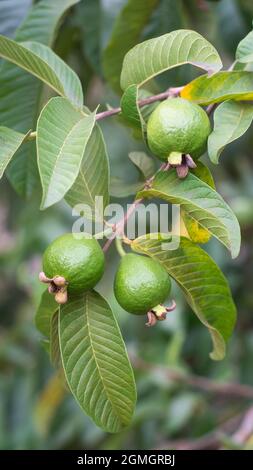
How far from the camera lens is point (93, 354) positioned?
0.92 meters

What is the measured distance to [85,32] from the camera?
147 centimetres

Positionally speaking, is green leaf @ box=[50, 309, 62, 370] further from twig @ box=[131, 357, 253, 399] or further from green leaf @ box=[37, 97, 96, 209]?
twig @ box=[131, 357, 253, 399]

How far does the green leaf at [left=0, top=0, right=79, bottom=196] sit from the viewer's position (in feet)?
3.93

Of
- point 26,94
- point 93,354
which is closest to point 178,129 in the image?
point 93,354

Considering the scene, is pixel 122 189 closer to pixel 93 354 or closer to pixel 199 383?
pixel 93 354

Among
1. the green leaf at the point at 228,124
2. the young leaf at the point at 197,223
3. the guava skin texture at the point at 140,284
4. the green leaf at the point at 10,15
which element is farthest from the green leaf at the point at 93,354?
the green leaf at the point at 10,15

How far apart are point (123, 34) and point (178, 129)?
58 cm

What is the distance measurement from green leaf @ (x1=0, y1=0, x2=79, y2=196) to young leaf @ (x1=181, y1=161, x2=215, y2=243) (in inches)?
15.7

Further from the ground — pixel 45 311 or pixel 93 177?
pixel 93 177

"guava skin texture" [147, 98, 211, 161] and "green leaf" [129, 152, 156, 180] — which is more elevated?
"guava skin texture" [147, 98, 211, 161]

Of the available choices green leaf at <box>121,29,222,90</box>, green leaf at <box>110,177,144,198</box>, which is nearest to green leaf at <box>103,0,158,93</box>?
green leaf at <box>110,177,144,198</box>
